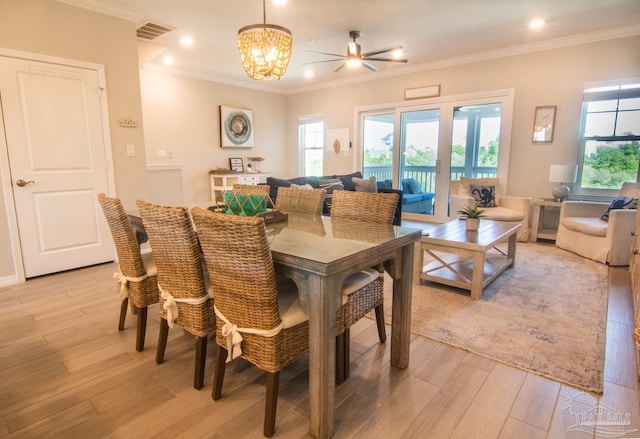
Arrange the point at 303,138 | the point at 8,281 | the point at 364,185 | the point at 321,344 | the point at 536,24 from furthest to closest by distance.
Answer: the point at 303,138 < the point at 364,185 < the point at 536,24 < the point at 8,281 < the point at 321,344

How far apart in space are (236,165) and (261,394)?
5564 mm

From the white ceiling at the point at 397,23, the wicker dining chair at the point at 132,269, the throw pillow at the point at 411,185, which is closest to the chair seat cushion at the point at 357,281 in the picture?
the wicker dining chair at the point at 132,269

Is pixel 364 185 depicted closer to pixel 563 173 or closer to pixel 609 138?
pixel 563 173

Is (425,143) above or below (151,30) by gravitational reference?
below

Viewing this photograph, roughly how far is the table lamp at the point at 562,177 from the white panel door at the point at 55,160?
211 inches

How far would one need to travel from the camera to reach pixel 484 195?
4.97 m

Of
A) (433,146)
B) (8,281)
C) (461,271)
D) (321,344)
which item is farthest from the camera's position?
(433,146)

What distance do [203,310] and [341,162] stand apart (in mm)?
5652

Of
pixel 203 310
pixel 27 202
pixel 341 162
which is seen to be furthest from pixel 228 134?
pixel 203 310

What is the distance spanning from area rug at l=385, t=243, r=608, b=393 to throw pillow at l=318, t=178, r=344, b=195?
2.11 meters

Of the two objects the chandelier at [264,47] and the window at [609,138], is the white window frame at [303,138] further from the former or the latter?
the chandelier at [264,47]

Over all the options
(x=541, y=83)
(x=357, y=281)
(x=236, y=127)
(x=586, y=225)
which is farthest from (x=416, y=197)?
(x=357, y=281)

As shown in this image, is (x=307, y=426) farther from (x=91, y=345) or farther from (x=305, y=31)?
(x=305, y=31)

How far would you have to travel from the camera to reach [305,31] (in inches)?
168
